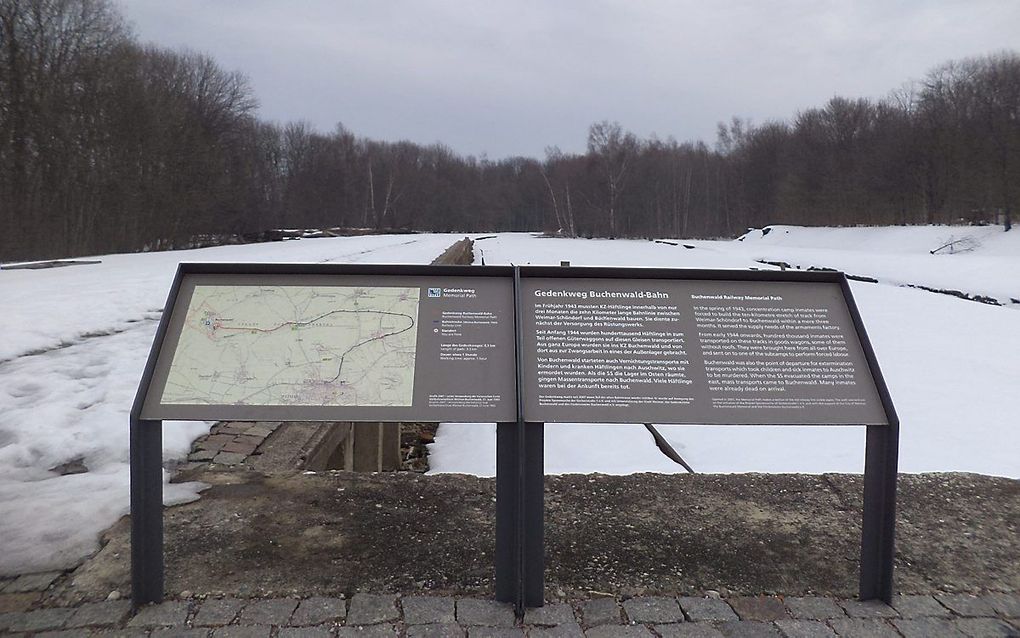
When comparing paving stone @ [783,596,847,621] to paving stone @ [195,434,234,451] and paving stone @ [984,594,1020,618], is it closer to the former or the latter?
paving stone @ [984,594,1020,618]

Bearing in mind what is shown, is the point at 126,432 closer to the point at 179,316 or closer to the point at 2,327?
the point at 179,316

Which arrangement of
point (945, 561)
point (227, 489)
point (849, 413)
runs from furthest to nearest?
point (227, 489) → point (945, 561) → point (849, 413)

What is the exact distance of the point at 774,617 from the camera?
2.70 meters

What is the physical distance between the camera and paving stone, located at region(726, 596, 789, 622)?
2.70 metres

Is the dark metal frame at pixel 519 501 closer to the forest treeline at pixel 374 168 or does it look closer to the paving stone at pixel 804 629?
the paving stone at pixel 804 629

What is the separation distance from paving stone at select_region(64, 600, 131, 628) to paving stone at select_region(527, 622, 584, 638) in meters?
1.46

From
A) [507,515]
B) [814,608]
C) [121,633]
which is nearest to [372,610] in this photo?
[507,515]

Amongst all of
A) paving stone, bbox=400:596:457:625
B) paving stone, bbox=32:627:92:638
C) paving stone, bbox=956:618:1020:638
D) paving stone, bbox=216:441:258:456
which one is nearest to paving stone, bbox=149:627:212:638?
paving stone, bbox=32:627:92:638

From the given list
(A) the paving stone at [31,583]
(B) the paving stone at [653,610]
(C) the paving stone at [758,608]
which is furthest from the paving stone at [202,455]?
(C) the paving stone at [758,608]

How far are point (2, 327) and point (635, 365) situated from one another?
8.02 metres

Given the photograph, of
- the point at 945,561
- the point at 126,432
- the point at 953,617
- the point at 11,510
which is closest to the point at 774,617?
the point at 953,617

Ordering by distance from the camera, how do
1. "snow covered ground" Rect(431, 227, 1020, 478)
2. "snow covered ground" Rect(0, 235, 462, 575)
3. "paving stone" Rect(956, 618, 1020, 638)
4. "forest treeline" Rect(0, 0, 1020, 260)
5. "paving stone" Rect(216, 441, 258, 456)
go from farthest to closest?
1. "forest treeline" Rect(0, 0, 1020, 260)
2. "snow covered ground" Rect(431, 227, 1020, 478)
3. "paving stone" Rect(216, 441, 258, 456)
4. "snow covered ground" Rect(0, 235, 462, 575)
5. "paving stone" Rect(956, 618, 1020, 638)

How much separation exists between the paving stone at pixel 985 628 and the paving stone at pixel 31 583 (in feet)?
11.2

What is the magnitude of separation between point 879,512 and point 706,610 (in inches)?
29.4
